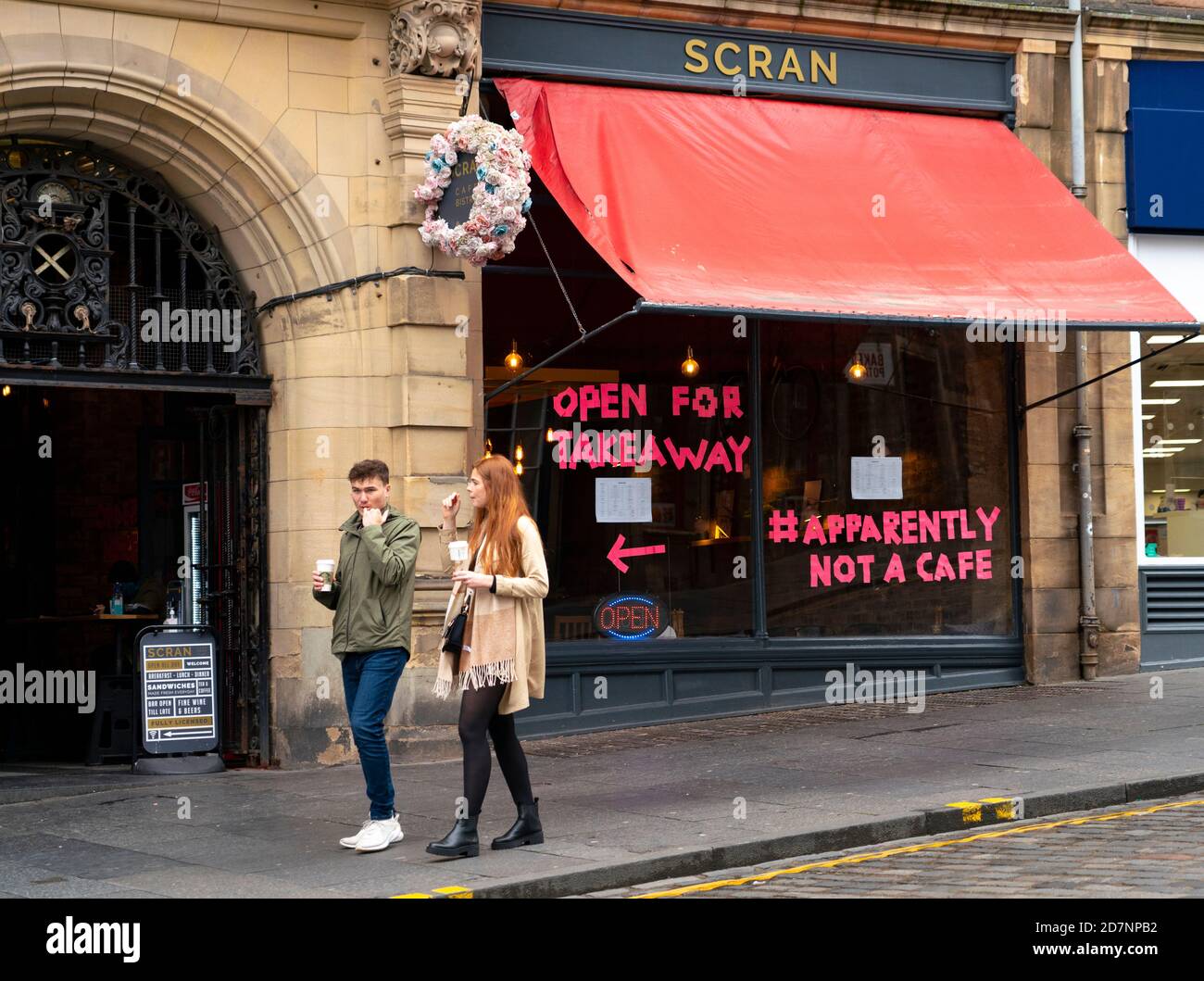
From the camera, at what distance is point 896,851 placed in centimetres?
835

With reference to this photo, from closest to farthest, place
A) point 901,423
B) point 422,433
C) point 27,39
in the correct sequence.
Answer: point 27,39, point 422,433, point 901,423

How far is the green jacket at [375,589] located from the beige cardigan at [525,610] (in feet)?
0.77

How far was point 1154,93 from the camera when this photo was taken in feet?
48.4

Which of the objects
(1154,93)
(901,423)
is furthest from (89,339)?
(1154,93)

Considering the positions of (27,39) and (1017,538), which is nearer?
(27,39)

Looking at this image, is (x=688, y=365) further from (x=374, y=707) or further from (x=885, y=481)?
(x=374, y=707)

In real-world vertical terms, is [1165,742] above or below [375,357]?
below

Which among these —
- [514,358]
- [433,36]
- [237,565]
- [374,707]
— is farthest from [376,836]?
[433,36]

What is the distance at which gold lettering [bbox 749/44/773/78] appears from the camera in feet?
44.1

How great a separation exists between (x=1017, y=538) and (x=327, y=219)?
6534mm

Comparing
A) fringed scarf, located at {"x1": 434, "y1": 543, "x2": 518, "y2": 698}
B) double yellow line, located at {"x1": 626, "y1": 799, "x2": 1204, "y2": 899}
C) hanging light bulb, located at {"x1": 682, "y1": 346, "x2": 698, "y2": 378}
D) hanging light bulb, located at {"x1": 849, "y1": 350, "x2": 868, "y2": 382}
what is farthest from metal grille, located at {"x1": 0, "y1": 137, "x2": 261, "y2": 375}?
double yellow line, located at {"x1": 626, "y1": 799, "x2": 1204, "y2": 899}

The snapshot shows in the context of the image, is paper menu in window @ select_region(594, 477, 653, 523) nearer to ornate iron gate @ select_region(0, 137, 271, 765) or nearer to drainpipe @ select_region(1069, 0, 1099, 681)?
ornate iron gate @ select_region(0, 137, 271, 765)

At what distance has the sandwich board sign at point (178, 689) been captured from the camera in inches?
449
